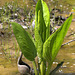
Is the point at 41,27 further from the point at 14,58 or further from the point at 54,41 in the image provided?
the point at 14,58

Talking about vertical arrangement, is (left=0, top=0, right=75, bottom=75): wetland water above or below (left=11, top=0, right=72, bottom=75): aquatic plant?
below

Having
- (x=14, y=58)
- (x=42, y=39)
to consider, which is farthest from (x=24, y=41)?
(x=14, y=58)

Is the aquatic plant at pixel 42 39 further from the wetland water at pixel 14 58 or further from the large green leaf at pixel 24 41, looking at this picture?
the wetland water at pixel 14 58

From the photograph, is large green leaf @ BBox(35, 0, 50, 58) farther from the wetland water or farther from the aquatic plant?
the wetland water

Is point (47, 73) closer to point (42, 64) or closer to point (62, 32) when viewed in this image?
point (42, 64)

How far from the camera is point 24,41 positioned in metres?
1.43

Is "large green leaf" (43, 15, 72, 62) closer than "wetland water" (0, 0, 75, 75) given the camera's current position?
Yes

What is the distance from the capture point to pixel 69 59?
2.23m

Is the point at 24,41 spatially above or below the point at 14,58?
above

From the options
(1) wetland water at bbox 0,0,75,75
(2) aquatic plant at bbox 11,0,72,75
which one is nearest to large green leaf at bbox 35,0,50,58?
(2) aquatic plant at bbox 11,0,72,75

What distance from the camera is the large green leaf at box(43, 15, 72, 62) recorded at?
136cm

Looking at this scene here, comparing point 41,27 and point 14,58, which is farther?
point 14,58

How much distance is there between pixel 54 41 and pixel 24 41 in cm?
24

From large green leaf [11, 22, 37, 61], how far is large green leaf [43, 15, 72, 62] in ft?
0.37
